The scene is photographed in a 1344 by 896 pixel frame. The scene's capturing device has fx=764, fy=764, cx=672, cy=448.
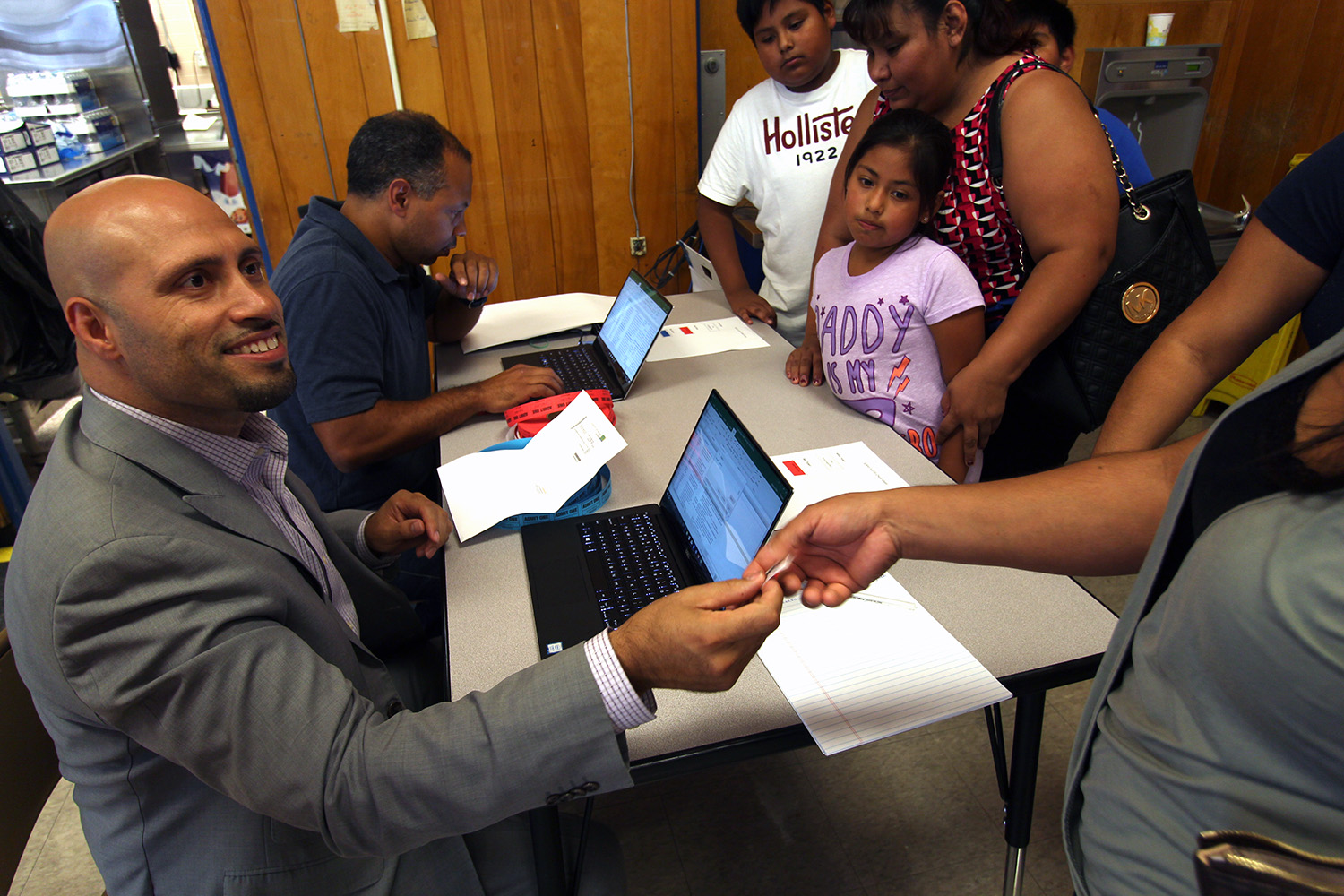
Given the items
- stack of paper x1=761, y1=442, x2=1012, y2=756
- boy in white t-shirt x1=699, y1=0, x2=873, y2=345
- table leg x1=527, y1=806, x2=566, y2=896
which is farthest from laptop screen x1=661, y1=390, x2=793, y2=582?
boy in white t-shirt x1=699, y1=0, x2=873, y2=345

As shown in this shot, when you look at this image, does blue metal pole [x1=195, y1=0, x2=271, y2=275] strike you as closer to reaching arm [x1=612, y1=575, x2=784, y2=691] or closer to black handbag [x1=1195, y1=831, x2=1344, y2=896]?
reaching arm [x1=612, y1=575, x2=784, y2=691]

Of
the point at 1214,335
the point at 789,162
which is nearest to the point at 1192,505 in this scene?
the point at 1214,335

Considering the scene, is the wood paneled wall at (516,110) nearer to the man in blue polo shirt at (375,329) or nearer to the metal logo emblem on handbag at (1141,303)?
the man in blue polo shirt at (375,329)

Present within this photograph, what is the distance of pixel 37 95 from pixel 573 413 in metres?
3.34

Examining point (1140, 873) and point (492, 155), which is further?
point (492, 155)

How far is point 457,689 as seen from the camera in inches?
40.1

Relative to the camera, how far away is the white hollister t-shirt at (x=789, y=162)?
220 cm

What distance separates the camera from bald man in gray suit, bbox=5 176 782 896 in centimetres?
77

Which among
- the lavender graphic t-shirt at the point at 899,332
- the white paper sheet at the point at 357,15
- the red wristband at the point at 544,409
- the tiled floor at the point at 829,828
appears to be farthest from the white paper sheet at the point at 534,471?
the white paper sheet at the point at 357,15

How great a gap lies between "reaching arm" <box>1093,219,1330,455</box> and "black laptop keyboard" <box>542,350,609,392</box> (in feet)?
3.74

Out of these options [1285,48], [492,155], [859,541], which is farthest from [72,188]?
[1285,48]

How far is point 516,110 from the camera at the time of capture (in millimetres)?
3281

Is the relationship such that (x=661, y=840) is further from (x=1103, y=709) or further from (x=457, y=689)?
(x=1103, y=709)

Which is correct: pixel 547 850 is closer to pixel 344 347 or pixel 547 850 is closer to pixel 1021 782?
pixel 1021 782
